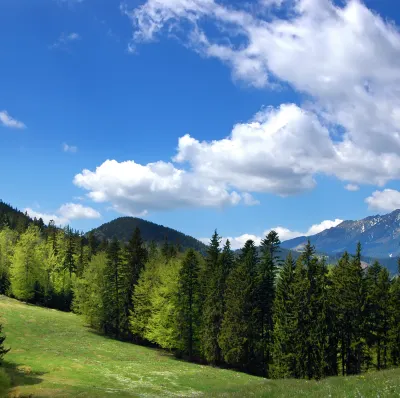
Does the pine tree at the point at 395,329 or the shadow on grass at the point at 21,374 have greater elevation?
the pine tree at the point at 395,329

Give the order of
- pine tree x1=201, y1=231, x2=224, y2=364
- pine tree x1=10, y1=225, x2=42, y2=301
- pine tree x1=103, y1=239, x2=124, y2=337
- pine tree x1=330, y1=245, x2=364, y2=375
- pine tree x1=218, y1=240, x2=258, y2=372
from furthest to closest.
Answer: pine tree x1=10, y1=225, x2=42, y2=301 → pine tree x1=103, y1=239, x2=124, y2=337 → pine tree x1=201, y1=231, x2=224, y2=364 → pine tree x1=218, y1=240, x2=258, y2=372 → pine tree x1=330, y1=245, x2=364, y2=375

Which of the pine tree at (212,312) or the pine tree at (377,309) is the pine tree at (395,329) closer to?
the pine tree at (377,309)

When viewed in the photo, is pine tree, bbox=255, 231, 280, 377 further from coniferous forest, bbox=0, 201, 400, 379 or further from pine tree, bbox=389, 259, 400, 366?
pine tree, bbox=389, 259, 400, 366

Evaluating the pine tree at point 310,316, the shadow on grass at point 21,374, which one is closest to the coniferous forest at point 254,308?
the pine tree at point 310,316

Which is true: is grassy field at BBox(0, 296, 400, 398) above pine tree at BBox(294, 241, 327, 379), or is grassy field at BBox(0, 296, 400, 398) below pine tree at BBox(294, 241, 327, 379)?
below

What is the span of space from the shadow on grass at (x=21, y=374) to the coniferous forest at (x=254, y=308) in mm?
26770

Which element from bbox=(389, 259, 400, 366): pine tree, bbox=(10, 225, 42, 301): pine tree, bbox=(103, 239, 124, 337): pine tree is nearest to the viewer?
bbox=(389, 259, 400, 366): pine tree

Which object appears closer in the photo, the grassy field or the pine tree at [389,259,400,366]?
the grassy field

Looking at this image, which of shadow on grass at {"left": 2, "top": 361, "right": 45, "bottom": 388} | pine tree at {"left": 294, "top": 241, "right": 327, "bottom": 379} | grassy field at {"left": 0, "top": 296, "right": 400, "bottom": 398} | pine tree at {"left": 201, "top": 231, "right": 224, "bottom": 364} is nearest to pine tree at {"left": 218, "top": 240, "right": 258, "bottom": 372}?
pine tree at {"left": 201, "top": 231, "right": 224, "bottom": 364}

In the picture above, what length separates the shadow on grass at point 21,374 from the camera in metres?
37.3

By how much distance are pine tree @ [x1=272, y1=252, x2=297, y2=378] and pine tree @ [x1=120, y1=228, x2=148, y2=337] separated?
113 ft

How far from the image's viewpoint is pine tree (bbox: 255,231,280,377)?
197 ft

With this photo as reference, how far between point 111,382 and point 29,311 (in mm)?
46342

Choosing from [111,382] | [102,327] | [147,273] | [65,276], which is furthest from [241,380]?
[65,276]
